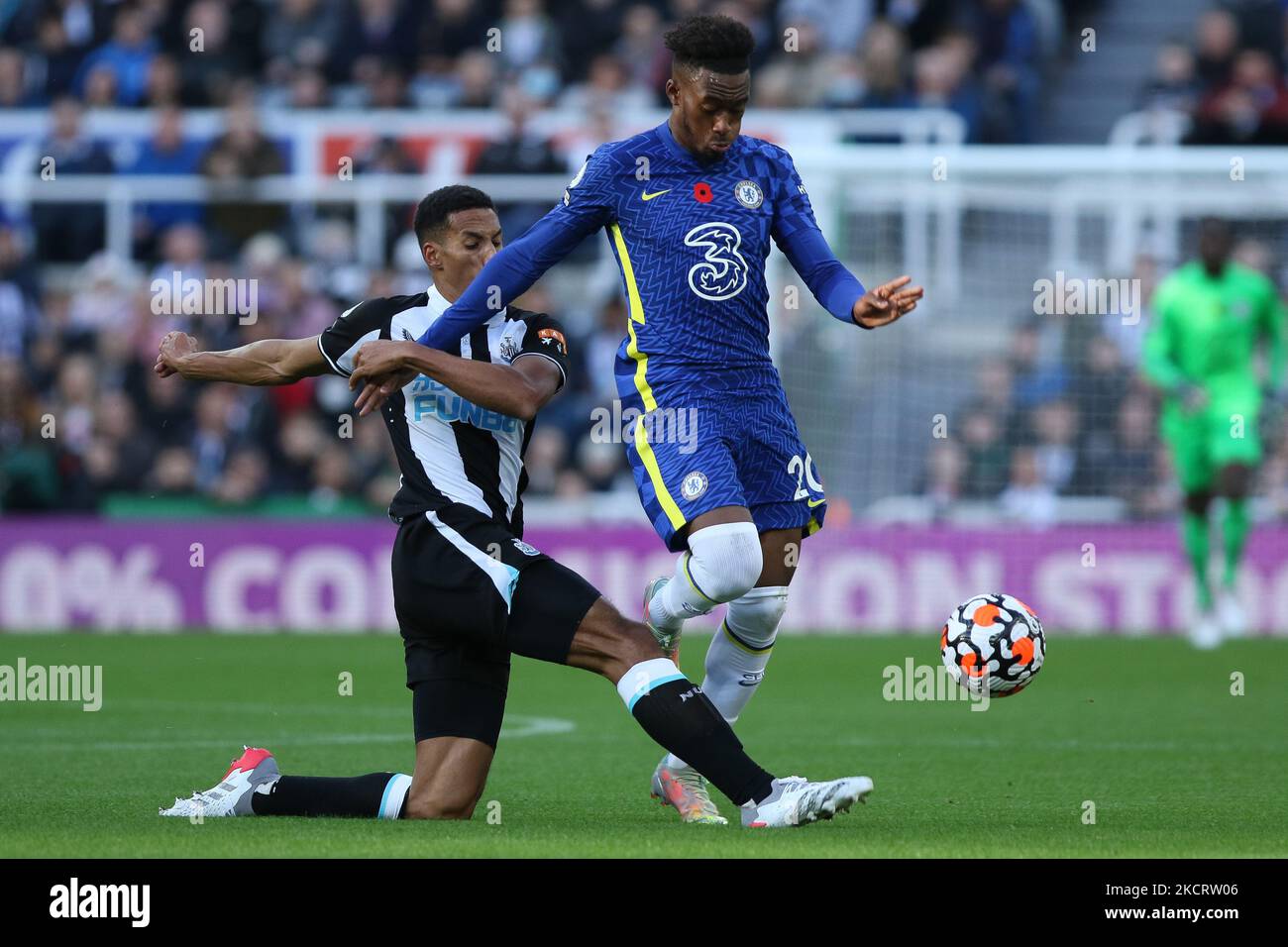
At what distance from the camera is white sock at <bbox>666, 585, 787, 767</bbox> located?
6879 millimetres

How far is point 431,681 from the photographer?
21.9ft

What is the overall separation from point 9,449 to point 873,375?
6.98 meters

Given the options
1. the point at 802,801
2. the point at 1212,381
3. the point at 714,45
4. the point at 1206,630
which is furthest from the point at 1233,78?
the point at 802,801

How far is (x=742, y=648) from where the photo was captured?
7027mm

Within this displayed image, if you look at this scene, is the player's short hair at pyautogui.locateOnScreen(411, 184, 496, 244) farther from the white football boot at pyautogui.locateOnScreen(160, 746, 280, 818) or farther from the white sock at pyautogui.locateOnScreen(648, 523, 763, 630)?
the white football boot at pyautogui.locateOnScreen(160, 746, 280, 818)

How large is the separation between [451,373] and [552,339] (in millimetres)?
595

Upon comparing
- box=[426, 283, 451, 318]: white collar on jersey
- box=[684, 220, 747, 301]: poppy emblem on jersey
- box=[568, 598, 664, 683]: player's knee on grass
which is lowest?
box=[568, 598, 664, 683]: player's knee on grass

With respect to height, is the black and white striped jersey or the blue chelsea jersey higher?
the blue chelsea jersey

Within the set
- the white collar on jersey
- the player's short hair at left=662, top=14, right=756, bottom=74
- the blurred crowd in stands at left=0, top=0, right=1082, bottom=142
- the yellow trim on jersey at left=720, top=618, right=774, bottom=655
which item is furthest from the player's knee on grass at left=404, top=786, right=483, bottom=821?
the blurred crowd in stands at left=0, top=0, right=1082, bottom=142

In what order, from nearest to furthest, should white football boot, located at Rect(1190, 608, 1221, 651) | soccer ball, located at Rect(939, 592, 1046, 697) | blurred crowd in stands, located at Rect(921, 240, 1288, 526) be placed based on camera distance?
soccer ball, located at Rect(939, 592, 1046, 697) → white football boot, located at Rect(1190, 608, 1221, 651) → blurred crowd in stands, located at Rect(921, 240, 1288, 526)

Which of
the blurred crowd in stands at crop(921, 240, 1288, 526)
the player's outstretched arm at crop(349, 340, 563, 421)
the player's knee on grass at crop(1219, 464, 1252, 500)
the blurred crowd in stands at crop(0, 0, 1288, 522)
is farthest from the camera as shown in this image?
the blurred crowd in stands at crop(0, 0, 1288, 522)

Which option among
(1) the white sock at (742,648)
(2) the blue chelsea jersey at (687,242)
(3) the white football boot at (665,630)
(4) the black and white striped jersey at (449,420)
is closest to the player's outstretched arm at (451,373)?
(4) the black and white striped jersey at (449,420)

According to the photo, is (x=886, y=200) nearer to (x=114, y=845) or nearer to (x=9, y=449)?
(x=9, y=449)

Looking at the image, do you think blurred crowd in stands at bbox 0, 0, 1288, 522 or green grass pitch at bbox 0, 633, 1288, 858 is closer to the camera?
green grass pitch at bbox 0, 633, 1288, 858
